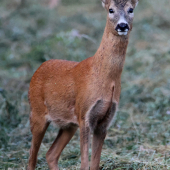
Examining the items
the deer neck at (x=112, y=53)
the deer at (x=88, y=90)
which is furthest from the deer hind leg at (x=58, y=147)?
the deer neck at (x=112, y=53)

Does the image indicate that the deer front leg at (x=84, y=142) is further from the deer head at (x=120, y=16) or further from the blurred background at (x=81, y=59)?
the deer head at (x=120, y=16)

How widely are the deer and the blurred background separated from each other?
753 millimetres

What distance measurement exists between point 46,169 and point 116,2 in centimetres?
253

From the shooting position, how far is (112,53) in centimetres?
395

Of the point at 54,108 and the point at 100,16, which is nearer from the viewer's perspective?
the point at 54,108

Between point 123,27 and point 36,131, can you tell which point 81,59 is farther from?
point 123,27

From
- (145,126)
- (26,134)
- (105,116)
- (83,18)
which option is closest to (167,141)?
(145,126)

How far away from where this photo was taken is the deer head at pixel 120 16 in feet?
12.2

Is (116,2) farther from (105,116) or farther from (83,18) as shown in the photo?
(83,18)

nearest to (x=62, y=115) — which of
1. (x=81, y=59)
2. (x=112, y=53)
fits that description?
(x=112, y=53)

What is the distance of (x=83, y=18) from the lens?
1341cm

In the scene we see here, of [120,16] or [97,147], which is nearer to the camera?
[120,16]

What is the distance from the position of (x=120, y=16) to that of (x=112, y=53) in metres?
0.42

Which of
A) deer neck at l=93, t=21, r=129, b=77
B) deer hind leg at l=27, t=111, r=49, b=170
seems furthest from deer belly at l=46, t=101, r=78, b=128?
deer neck at l=93, t=21, r=129, b=77
